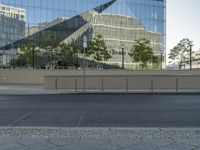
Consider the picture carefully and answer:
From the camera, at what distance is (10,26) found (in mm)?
71312

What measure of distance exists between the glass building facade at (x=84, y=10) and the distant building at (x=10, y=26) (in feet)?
2.95

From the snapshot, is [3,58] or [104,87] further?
[3,58]

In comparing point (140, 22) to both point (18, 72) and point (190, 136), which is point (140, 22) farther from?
point (190, 136)

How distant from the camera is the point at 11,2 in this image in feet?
228

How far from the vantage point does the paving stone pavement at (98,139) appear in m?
7.15

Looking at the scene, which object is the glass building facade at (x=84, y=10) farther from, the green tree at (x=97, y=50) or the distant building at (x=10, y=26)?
the green tree at (x=97, y=50)

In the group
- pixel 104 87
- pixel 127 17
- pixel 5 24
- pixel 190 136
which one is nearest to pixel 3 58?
pixel 5 24

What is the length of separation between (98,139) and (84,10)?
231 ft

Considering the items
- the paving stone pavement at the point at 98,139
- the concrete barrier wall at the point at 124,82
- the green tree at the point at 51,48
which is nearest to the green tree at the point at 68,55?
the green tree at the point at 51,48

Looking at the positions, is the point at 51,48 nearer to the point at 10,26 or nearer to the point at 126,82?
the point at 10,26

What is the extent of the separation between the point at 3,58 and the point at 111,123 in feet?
197

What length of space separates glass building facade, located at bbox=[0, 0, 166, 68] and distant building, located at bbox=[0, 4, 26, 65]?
2.95ft

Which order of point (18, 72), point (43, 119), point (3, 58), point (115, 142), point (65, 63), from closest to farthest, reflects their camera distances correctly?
1. point (115, 142)
2. point (43, 119)
3. point (18, 72)
4. point (65, 63)
5. point (3, 58)

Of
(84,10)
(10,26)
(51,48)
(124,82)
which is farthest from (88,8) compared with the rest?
(124,82)
